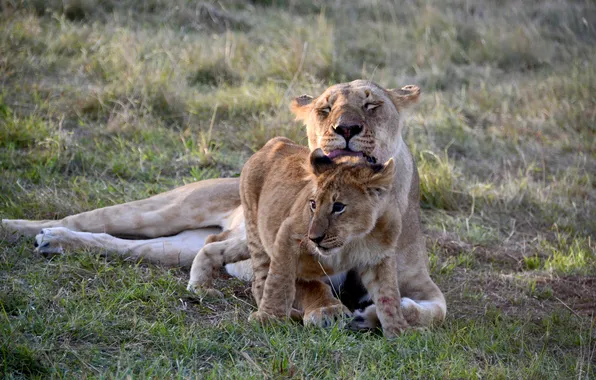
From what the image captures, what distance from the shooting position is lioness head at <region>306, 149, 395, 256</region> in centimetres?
308

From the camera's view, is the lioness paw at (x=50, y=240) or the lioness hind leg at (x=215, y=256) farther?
the lioness paw at (x=50, y=240)

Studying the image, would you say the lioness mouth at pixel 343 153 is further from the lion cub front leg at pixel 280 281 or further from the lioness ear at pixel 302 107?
the lioness ear at pixel 302 107

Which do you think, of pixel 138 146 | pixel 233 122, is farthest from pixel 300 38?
pixel 138 146

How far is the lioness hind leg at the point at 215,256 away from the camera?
156 inches

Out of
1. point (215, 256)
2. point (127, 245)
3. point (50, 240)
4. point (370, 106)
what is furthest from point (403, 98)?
point (50, 240)

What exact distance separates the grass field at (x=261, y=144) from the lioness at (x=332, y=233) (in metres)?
0.16

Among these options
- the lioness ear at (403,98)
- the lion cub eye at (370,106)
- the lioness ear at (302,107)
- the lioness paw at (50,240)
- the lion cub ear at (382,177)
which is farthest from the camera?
the lioness paw at (50,240)

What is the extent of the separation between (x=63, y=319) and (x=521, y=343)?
5.83 ft

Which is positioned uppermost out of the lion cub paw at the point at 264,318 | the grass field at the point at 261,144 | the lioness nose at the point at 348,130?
the lioness nose at the point at 348,130

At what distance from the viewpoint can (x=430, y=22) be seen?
9656 mm

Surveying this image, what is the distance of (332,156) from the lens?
345 centimetres

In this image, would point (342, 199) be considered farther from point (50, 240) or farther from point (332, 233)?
point (50, 240)

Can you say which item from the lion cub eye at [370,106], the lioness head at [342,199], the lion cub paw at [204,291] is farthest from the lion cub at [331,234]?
the lion cub eye at [370,106]

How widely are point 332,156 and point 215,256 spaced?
3.21 ft
